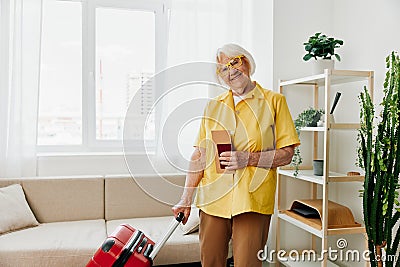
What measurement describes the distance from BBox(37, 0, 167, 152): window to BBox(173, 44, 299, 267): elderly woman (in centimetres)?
175

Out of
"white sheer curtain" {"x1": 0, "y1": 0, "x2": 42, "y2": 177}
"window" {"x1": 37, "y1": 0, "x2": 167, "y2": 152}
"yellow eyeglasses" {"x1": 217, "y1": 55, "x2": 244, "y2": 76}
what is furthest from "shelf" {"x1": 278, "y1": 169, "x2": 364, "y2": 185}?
"white sheer curtain" {"x1": 0, "y1": 0, "x2": 42, "y2": 177}

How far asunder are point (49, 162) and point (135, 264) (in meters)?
1.52

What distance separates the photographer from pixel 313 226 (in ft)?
8.41

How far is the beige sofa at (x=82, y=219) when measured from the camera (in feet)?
8.20

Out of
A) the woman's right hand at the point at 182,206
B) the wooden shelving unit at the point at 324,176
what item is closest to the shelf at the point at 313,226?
the wooden shelving unit at the point at 324,176

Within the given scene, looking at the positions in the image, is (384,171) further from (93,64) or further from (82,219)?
(93,64)

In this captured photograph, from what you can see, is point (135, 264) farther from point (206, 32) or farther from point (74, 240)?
point (206, 32)

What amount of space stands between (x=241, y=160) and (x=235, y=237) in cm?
35

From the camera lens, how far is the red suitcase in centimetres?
214

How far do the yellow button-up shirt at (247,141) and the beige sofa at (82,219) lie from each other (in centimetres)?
81

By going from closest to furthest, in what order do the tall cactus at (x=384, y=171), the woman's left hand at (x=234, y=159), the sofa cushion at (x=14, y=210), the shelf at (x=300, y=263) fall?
1. the woman's left hand at (x=234, y=159)
2. the tall cactus at (x=384, y=171)
3. the sofa cushion at (x=14, y=210)
4. the shelf at (x=300, y=263)

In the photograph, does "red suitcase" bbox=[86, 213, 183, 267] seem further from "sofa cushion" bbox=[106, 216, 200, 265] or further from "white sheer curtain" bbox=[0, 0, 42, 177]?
"white sheer curtain" bbox=[0, 0, 42, 177]

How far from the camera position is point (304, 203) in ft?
9.06

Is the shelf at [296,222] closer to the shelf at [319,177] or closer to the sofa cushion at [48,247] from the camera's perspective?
the shelf at [319,177]
